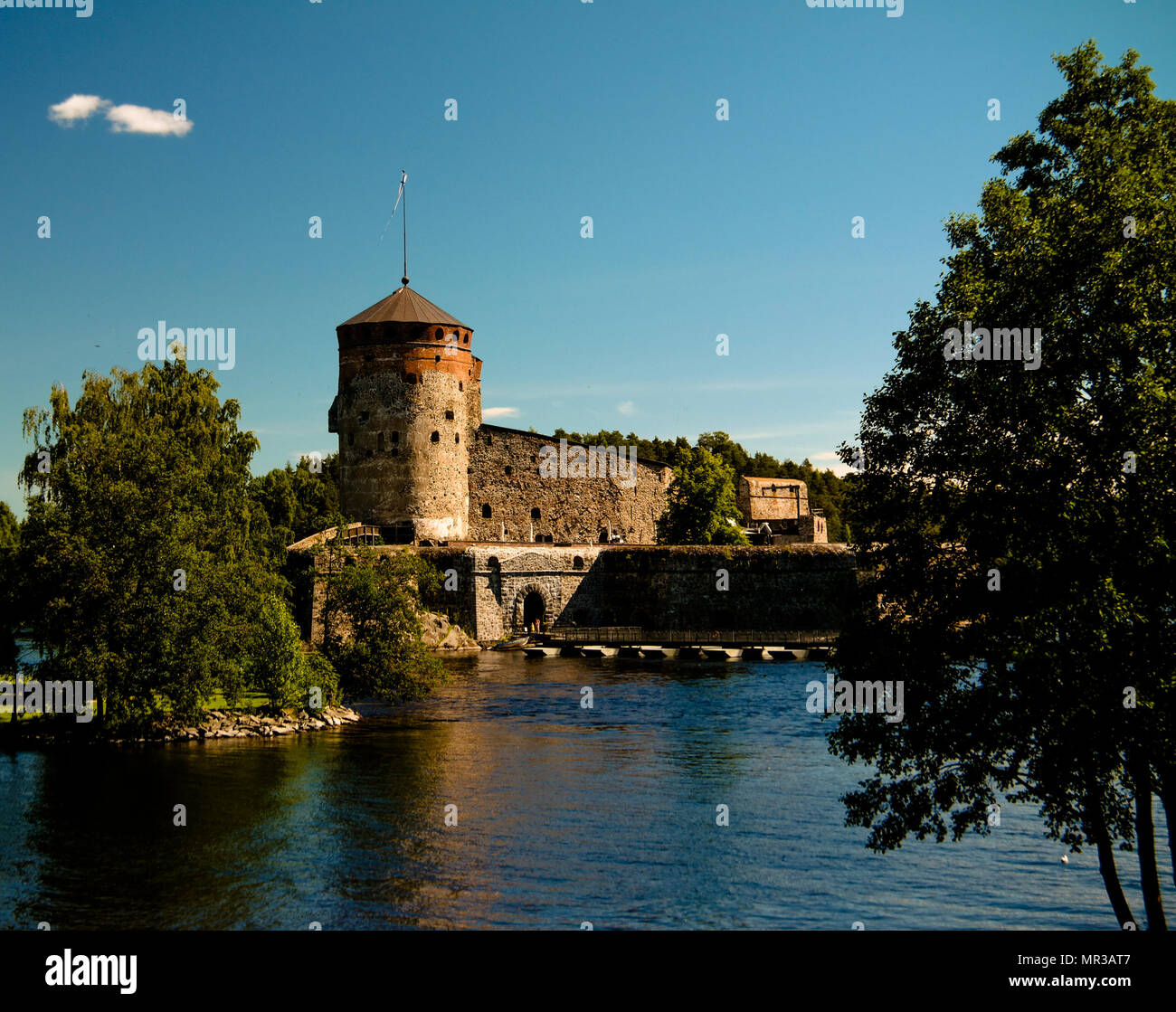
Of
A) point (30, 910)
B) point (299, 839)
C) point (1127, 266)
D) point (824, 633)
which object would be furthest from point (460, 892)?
point (824, 633)

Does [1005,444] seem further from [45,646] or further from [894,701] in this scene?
[45,646]

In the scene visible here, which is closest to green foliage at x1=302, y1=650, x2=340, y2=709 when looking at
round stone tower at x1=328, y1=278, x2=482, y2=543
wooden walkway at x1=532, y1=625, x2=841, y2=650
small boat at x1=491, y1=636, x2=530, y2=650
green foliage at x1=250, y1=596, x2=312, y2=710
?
green foliage at x1=250, y1=596, x2=312, y2=710

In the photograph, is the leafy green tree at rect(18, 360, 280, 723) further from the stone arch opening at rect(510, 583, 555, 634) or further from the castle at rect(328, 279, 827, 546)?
the castle at rect(328, 279, 827, 546)

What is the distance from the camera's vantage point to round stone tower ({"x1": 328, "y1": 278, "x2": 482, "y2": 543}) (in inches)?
2314

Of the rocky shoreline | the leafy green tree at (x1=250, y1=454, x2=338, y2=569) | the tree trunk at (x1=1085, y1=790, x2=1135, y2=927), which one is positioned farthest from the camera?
the leafy green tree at (x1=250, y1=454, x2=338, y2=569)

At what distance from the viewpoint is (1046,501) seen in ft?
40.1

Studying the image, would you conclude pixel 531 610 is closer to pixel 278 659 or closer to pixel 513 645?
pixel 513 645

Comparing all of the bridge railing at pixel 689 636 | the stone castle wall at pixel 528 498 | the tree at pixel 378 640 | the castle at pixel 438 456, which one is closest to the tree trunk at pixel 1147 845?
the tree at pixel 378 640

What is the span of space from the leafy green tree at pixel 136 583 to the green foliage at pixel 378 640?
3488 mm

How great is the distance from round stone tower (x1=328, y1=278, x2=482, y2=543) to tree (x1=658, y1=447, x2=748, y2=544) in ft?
48.7

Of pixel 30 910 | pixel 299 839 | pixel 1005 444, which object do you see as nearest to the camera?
pixel 1005 444

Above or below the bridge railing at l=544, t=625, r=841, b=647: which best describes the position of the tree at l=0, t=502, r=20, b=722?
above
